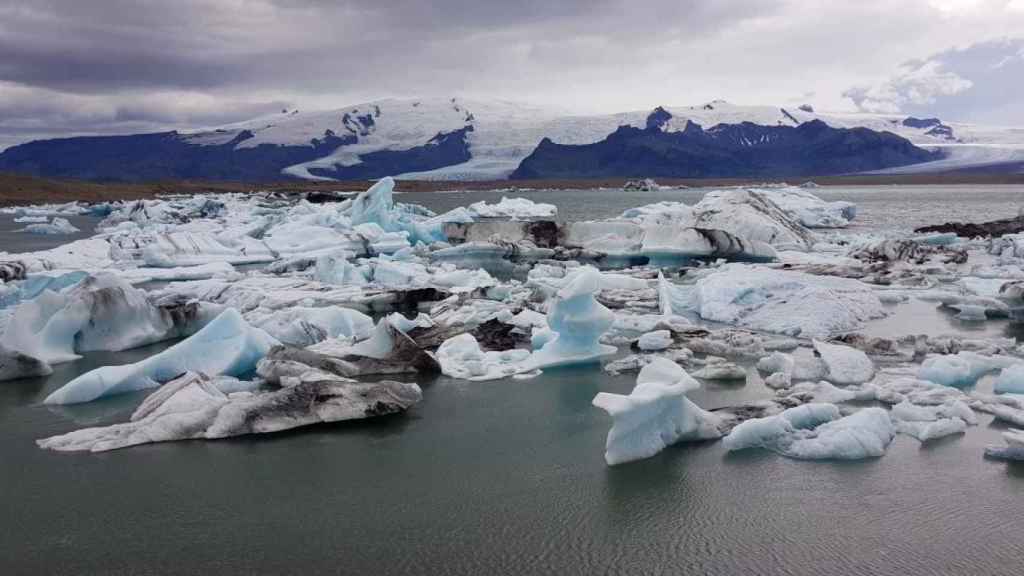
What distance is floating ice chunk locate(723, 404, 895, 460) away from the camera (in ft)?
14.8

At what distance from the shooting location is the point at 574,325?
6703mm

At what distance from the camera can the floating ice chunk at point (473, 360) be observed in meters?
6.52

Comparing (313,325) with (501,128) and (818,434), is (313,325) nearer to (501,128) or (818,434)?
(818,434)

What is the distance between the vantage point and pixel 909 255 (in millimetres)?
12961

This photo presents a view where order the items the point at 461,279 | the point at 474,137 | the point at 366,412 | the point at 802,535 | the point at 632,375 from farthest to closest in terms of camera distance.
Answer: the point at 474,137
the point at 461,279
the point at 632,375
the point at 366,412
the point at 802,535

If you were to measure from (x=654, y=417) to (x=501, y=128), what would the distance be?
87840 millimetres

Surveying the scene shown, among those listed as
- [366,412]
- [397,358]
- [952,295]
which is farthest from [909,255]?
[366,412]

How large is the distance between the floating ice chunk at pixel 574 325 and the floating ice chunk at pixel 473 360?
21 cm

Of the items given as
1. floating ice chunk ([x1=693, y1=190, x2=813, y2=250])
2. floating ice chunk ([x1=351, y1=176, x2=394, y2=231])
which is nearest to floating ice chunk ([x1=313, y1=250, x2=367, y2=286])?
floating ice chunk ([x1=693, y1=190, x2=813, y2=250])

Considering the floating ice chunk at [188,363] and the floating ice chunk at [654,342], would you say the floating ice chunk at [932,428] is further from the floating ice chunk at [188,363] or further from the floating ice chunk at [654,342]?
the floating ice chunk at [188,363]

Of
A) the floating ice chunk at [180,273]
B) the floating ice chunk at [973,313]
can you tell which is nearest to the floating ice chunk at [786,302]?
the floating ice chunk at [973,313]

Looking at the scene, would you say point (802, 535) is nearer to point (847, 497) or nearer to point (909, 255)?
point (847, 497)

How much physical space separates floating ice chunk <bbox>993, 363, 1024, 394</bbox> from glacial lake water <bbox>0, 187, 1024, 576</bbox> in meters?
0.87

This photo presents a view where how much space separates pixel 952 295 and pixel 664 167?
88640 millimetres
